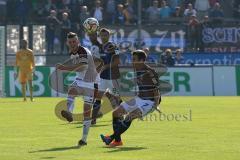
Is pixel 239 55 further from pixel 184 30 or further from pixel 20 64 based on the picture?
pixel 20 64

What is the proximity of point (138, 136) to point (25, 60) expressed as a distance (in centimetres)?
1415

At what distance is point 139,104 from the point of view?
15.3 m

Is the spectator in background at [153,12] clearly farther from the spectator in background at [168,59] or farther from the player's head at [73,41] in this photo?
the player's head at [73,41]

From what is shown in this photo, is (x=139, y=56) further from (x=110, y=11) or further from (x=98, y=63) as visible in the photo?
(x=110, y=11)

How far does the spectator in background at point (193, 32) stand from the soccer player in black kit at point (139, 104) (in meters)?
A: 20.9

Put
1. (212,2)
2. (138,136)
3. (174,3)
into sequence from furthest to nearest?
(174,3)
(212,2)
(138,136)

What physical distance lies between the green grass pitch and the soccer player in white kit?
49cm

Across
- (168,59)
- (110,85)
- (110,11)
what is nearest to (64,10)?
(110,11)

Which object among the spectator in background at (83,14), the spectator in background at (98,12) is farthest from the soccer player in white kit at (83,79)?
the spectator in background at (98,12)

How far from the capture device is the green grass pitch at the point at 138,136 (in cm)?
1359

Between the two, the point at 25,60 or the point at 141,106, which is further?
the point at 25,60

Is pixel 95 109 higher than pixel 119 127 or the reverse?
higher

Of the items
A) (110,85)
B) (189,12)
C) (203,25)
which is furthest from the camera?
(189,12)

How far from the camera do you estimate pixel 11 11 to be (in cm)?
3697
